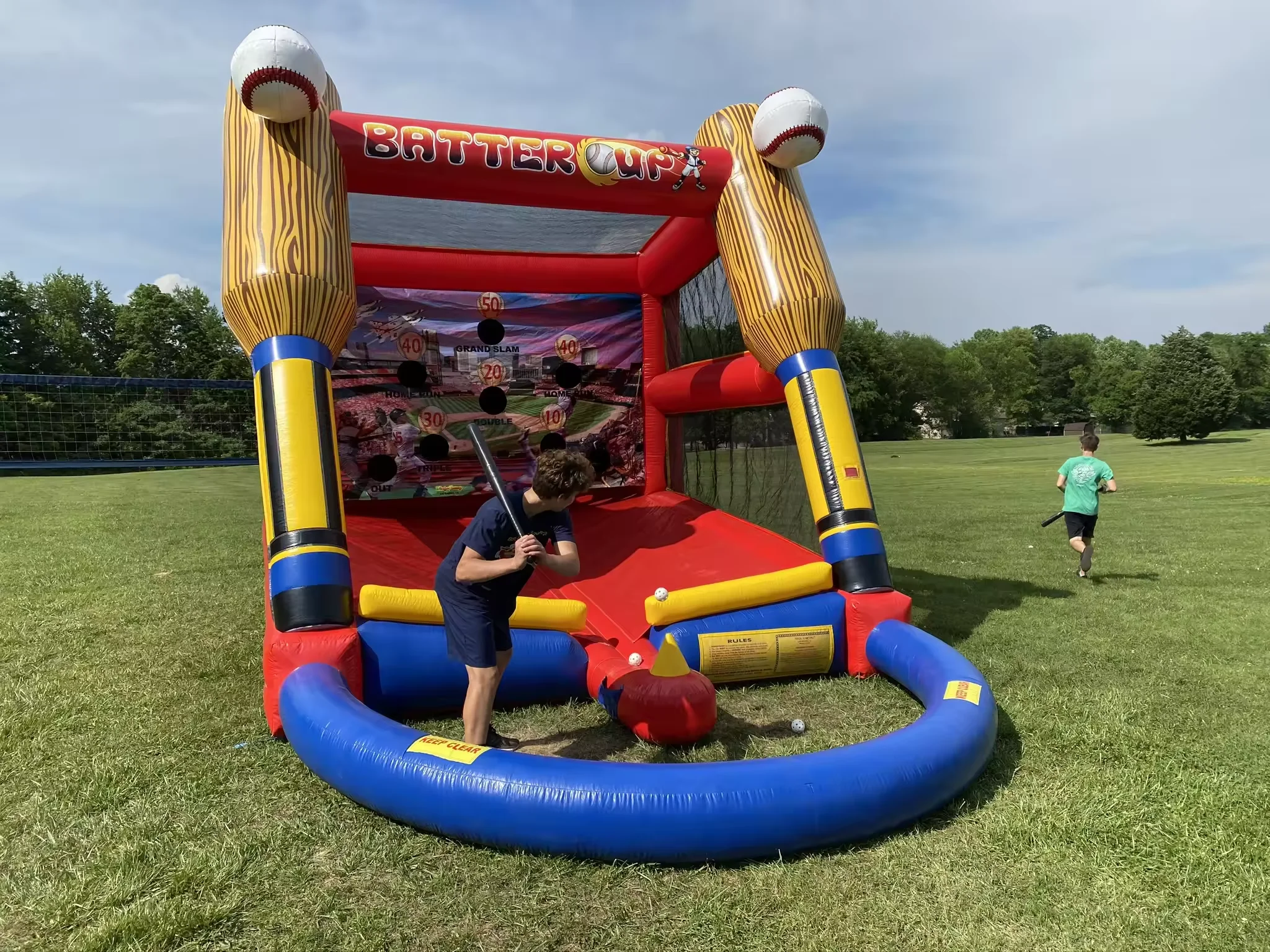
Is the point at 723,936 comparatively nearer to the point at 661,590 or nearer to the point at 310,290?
the point at 661,590

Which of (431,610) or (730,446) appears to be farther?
(730,446)

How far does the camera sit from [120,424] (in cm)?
2158

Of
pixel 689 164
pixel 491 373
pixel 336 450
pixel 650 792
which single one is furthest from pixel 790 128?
pixel 650 792

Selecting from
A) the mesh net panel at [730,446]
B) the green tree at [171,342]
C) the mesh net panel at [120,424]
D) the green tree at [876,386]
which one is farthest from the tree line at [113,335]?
the mesh net panel at [730,446]

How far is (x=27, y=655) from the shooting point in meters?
4.40

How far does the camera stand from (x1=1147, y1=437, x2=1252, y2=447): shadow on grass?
29.8 meters

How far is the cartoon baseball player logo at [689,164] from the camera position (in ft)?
15.4

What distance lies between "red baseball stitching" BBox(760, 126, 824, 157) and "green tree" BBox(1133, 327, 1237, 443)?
3231 centimetres

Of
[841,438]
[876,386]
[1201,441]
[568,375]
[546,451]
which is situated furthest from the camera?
[876,386]

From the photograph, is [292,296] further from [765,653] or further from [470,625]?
[765,653]

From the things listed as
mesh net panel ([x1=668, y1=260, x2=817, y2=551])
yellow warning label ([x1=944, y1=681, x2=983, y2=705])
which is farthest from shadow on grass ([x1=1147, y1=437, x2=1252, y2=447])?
yellow warning label ([x1=944, y1=681, x2=983, y2=705])

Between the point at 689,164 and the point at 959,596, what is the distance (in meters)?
3.52

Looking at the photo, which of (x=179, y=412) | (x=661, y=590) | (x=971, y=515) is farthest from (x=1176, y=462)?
(x=179, y=412)

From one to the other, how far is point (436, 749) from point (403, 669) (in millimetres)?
975
